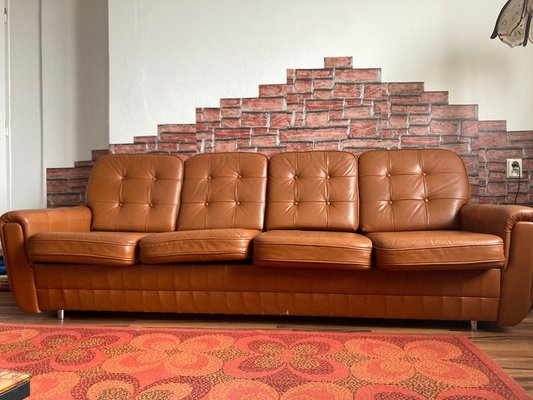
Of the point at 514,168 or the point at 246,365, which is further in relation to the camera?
the point at 514,168

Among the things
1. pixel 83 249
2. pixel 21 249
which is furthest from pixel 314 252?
pixel 21 249

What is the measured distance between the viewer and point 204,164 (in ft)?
8.68

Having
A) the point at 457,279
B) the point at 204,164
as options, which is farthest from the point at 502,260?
the point at 204,164

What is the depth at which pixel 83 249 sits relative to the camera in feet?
6.53

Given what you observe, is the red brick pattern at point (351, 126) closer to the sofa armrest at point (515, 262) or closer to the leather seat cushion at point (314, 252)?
the sofa armrest at point (515, 262)

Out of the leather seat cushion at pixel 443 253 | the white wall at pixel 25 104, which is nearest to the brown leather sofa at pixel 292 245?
the leather seat cushion at pixel 443 253

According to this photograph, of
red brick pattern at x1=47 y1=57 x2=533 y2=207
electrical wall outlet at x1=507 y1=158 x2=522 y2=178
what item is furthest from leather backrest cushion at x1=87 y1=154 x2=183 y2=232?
electrical wall outlet at x1=507 y1=158 x2=522 y2=178

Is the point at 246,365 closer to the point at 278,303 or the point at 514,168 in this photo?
the point at 278,303

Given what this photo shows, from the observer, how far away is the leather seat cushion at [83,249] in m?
1.99

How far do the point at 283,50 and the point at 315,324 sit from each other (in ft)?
6.26

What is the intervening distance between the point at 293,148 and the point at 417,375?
1.77 m

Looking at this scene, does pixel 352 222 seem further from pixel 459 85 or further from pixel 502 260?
pixel 459 85

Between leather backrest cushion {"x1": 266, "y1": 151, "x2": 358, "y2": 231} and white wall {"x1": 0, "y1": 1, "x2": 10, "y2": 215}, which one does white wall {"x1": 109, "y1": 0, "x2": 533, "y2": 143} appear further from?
white wall {"x1": 0, "y1": 1, "x2": 10, "y2": 215}

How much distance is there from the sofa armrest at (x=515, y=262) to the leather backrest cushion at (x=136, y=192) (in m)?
1.85
